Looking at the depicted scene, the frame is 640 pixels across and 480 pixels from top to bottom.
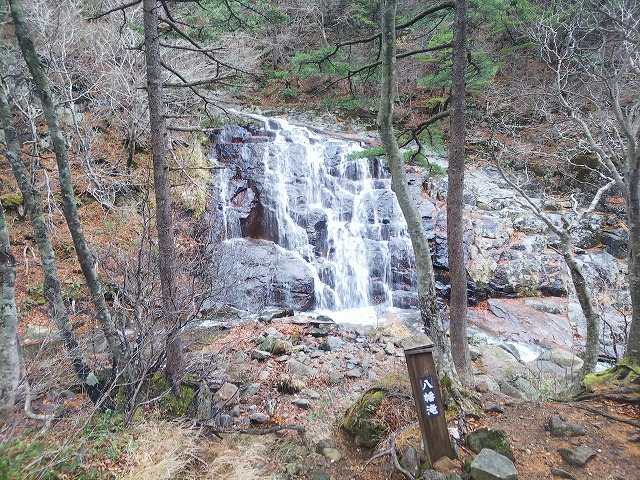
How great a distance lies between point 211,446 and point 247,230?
8.77 metres

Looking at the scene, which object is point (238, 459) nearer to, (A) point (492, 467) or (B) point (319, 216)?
(A) point (492, 467)

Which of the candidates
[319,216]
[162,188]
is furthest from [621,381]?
[319,216]

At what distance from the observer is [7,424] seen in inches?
119

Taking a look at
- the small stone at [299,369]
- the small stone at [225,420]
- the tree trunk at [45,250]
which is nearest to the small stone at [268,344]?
the small stone at [299,369]

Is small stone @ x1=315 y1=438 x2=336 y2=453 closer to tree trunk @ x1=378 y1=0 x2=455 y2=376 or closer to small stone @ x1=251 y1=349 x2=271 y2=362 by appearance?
tree trunk @ x1=378 y1=0 x2=455 y2=376

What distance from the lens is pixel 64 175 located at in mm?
4574

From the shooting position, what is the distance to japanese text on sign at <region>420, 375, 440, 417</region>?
2801mm

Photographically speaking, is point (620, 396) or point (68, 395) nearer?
point (620, 396)

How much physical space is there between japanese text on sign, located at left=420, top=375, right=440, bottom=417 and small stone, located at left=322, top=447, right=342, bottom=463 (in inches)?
58.5

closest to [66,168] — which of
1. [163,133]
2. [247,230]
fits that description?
[163,133]

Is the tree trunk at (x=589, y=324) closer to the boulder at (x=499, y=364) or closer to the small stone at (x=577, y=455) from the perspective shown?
the boulder at (x=499, y=364)

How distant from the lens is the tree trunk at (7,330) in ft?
10.5

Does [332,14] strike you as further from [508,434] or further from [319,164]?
[508,434]

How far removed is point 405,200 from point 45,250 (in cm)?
549
